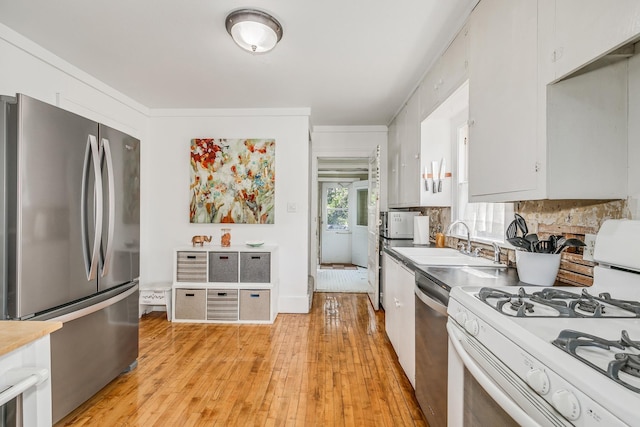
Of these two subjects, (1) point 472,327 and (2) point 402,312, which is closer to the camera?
(1) point 472,327

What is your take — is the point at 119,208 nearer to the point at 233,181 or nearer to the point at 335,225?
the point at 233,181

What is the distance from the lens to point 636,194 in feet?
3.94

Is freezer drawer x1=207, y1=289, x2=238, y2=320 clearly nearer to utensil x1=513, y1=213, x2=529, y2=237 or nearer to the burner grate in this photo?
utensil x1=513, y1=213, x2=529, y2=237

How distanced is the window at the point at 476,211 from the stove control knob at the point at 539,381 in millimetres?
1509

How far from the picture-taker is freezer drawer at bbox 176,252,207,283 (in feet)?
11.7

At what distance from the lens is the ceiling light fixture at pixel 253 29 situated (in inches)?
79.4

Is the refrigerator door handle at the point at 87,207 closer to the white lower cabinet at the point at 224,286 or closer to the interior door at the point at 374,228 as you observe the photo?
the white lower cabinet at the point at 224,286

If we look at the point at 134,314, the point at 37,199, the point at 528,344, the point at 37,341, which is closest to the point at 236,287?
the point at 134,314

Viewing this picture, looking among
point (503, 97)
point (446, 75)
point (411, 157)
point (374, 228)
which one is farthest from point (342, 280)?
point (503, 97)

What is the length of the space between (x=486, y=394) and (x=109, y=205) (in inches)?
88.1

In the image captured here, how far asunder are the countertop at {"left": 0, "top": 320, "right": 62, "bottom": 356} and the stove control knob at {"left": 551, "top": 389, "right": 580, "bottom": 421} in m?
1.37

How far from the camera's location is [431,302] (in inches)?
62.7

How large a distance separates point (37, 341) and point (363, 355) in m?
2.28

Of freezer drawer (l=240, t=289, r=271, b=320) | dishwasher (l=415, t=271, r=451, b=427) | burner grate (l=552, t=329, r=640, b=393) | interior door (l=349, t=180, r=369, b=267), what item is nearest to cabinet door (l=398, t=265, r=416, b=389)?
dishwasher (l=415, t=271, r=451, b=427)
